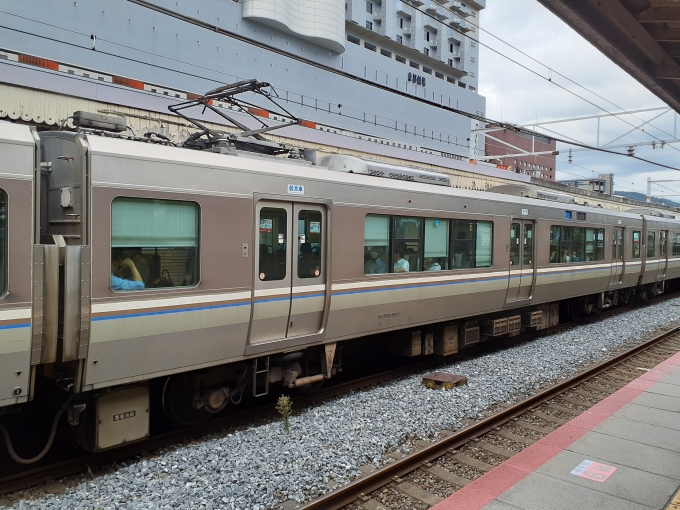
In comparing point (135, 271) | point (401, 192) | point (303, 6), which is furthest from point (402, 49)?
point (135, 271)

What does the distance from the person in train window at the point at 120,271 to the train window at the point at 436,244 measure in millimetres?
4934

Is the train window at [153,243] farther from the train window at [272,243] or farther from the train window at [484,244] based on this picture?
the train window at [484,244]

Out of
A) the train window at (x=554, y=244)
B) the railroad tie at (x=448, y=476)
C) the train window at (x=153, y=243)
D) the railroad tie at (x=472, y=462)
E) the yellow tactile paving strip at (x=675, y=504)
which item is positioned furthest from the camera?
the train window at (x=554, y=244)

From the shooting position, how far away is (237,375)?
6.93 m

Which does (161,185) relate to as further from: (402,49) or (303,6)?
(402,49)

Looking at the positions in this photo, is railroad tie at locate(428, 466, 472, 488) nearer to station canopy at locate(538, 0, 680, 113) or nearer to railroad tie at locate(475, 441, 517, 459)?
railroad tie at locate(475, 441, 517, 459)

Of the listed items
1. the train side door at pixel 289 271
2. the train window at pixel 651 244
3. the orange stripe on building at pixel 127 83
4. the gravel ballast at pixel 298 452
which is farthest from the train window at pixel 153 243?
the train window at pixel 651 244

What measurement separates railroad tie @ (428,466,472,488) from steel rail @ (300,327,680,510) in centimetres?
14

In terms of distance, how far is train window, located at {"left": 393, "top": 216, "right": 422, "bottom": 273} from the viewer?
28.2ft

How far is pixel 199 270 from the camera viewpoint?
6.00m

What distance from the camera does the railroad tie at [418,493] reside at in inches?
203

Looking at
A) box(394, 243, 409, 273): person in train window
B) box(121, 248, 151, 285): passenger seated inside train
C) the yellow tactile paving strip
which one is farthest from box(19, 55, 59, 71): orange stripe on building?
the yellow tactile paving strip

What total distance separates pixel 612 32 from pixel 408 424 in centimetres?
468

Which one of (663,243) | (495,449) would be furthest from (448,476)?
(663,243)
